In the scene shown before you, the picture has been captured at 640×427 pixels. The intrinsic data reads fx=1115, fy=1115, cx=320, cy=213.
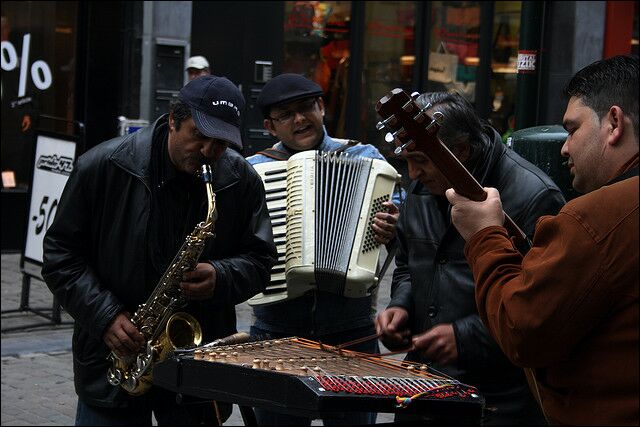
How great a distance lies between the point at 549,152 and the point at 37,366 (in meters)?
4.49

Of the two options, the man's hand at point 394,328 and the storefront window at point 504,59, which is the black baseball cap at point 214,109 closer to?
the man's hand at point 394,328

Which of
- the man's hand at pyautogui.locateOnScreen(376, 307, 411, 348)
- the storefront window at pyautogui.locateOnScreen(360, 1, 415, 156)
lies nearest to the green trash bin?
the man's hand at pyautogui.locateOnScreen(376, 307, 411, 348)

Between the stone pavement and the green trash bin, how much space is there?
2438mm

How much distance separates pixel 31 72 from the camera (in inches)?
478

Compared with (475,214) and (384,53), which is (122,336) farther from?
(384,53)

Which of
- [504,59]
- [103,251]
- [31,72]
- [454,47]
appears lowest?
[103,251]

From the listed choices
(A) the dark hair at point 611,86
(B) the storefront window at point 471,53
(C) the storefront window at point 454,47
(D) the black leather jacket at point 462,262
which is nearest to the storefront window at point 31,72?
(C) the storefront window at point 454,47

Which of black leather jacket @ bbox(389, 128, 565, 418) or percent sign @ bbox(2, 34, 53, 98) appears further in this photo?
percent sign @ bbox(2, 34, 53, 98)

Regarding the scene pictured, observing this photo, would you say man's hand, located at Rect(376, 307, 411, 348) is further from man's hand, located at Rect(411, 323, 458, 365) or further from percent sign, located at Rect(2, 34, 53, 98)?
percent sign, located at Rect(2, 34, 53, 98)

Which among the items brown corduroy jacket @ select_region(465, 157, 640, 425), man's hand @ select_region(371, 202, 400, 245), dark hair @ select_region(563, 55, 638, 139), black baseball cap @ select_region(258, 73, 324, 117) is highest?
dark hair @ select_region(563, 55, 638, 139)

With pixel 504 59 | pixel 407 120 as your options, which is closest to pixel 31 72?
pixel 504 59

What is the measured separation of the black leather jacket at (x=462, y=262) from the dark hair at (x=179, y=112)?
90 centimetres

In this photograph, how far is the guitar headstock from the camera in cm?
307

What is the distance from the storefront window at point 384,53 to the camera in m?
14.3
